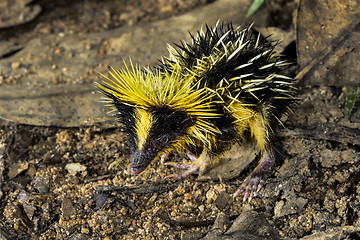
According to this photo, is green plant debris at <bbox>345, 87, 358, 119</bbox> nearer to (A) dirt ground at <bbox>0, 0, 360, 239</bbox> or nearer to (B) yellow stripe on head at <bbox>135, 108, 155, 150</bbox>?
(A) dirt ground at <bbox>0, 0, 360, 239</bbox>

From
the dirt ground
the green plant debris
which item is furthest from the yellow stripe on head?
the green plant debris

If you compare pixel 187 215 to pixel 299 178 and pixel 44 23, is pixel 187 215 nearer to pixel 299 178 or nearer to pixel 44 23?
pixel 299 178

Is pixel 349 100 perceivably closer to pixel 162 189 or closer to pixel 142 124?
pixel 162 189

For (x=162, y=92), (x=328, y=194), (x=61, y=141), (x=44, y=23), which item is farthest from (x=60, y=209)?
(x=44, y=23)

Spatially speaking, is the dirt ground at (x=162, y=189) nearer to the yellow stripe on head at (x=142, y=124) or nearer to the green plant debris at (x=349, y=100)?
the green plant debris at (x=349, y=100)

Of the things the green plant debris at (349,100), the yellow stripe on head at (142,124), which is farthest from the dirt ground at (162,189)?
the yellow stripe on head at (142,124)

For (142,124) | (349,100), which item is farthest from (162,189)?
(349,100)
